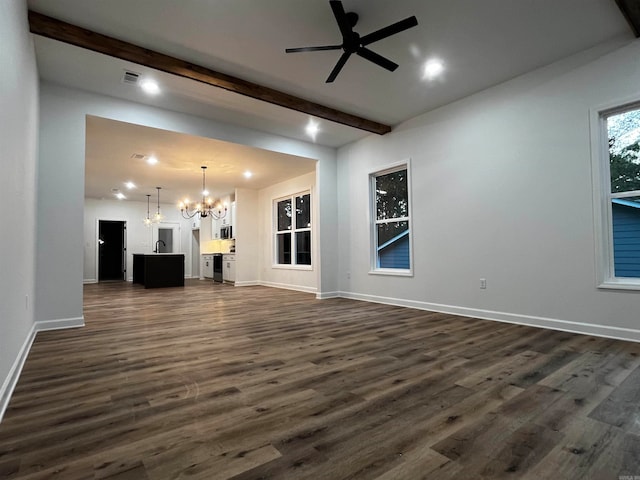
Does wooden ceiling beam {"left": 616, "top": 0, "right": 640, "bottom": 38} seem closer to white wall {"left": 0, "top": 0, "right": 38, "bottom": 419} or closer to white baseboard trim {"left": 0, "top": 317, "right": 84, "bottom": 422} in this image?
white wall {"left": 0, "top": 0, "right": 38, "bottom": 419}

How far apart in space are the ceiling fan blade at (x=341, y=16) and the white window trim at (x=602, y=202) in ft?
8.56

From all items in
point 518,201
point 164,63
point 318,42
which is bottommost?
point 518,201

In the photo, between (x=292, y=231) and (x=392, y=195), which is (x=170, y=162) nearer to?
(x=292, y=231)

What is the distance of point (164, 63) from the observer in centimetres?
348

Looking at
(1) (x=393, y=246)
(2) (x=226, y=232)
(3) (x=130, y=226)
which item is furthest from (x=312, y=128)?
(3) (x=130, y=226)

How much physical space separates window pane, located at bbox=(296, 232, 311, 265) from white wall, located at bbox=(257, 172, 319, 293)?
0.23m

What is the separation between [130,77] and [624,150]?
5.23 metres

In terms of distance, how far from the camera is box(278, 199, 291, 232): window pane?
27.3ft

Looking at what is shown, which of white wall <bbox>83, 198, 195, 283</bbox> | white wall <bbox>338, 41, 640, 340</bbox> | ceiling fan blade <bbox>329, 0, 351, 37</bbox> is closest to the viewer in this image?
ceiling fan blade <bbox>329, 0, 351, 37</bbox>

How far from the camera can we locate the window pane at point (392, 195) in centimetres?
544

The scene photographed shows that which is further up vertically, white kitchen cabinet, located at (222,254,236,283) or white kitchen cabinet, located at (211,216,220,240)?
white kitchen cabinet, located at (211,216,220,240)

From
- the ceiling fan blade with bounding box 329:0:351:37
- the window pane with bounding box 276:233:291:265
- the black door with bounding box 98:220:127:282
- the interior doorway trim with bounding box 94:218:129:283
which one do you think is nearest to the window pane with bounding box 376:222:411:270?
the window pane with bounding box 276:233:291:265

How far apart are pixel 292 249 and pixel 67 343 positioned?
5216mm

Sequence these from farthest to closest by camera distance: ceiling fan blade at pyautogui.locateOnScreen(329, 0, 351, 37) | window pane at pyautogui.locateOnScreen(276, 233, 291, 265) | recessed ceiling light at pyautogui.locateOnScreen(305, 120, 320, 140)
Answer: window pane at pyautogui.locateOnScreen(276, 233, 291, 265), recessed ceiling light at pyautogui.locateOnScreen(305, 120, 320, 140), ceiling fan blade at pyautogui.locateOnScreen(329, 0, 351, 37)
